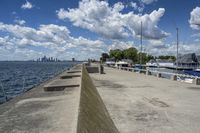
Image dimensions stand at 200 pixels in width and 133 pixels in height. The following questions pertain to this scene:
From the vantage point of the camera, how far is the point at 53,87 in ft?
48.3

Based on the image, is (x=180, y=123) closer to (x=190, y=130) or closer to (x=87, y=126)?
(x=190, y=130)

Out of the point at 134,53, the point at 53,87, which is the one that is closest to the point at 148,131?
the point at 53,87

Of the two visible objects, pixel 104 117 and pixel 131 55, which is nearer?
pixel 104 117

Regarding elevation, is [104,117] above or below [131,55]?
below

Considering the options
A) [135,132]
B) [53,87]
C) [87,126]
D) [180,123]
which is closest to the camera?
[87,126]

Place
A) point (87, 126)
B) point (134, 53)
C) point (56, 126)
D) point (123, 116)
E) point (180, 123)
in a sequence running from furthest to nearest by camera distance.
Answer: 1. point (134, 53)
2. point (123, 116)
3. point (180, 123)
4. point (56, 126)
5. point (87, 126)

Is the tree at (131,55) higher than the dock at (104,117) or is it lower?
higher

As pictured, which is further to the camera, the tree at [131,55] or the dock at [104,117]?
the tree at [131,55]

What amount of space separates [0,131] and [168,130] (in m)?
4.58

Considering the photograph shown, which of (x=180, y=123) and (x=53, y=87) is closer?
(x=180, y=123)

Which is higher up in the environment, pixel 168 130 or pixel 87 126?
pixel 87 126

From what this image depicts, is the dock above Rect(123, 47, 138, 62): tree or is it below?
below

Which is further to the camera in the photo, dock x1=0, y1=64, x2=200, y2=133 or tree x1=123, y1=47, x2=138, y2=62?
tree x1=123, y1=47, x2=138, y2=62

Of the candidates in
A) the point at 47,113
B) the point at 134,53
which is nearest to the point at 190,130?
the point at 47,113
